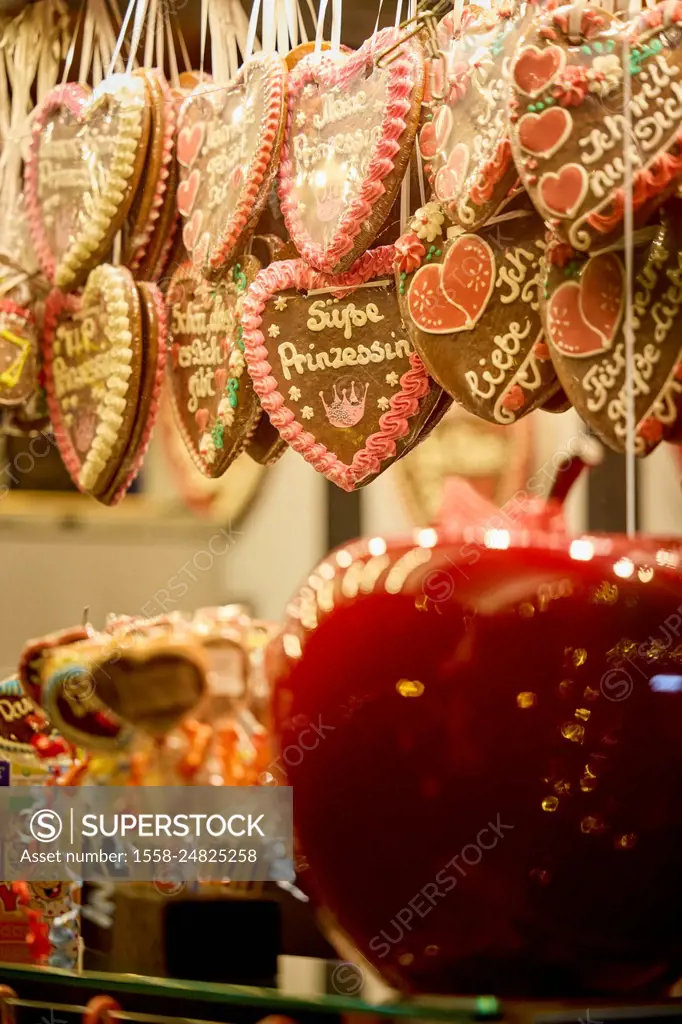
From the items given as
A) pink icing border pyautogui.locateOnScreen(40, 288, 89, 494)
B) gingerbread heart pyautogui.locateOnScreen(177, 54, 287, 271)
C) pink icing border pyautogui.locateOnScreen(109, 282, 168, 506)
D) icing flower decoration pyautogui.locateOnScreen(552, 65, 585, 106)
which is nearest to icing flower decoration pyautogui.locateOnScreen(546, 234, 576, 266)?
icing flower decoration pyautogui.locateOnScreen(552, 65, 585, 106)

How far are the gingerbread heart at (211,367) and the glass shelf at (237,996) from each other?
1.51 feet

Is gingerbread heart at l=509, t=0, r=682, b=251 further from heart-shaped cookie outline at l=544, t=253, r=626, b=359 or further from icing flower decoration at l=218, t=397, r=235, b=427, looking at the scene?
icing flower decoration at l=218, t=397, r=235, b=427

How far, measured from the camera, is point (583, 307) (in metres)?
0.98

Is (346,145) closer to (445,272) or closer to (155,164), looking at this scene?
(445,272)

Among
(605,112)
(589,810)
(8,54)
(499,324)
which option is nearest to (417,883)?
(589,810)

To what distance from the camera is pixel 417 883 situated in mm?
946

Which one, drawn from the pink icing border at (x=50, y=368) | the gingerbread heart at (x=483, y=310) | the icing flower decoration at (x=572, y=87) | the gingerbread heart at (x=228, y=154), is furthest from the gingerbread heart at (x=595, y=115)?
the pink icing border at (x=50, y=368)

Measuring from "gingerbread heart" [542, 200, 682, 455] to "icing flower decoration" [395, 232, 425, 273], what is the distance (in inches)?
6.1

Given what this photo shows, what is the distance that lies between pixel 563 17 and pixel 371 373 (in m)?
0.34

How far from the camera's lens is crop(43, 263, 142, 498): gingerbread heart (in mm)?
1365

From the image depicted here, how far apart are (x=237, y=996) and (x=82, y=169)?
822mm

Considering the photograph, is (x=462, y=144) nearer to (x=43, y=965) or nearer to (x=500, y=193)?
(x=500, y=193)

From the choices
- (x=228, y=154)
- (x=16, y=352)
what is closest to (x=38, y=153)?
(x=16, y=352)

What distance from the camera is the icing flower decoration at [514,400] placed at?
1051mm
